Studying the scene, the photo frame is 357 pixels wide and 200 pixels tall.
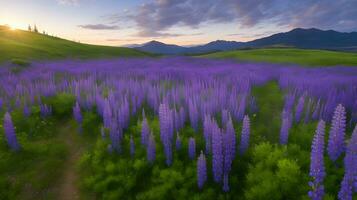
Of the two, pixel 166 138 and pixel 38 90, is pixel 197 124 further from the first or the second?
pixel 38 90

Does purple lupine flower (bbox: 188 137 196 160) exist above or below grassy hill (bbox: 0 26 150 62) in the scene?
below

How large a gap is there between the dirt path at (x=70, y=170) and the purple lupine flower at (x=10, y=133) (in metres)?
1.10

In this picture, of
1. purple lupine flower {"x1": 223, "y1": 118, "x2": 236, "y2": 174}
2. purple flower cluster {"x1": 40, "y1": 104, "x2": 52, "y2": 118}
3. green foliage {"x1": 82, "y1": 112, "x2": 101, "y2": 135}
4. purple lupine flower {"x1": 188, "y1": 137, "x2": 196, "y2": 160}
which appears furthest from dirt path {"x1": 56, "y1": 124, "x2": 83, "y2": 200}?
purple lupine flower {"x1": 223, "y1": 118, "x2": 236, "y2": 174}

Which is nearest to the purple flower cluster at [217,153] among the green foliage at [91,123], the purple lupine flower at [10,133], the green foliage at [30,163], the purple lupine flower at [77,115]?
the green foliage at [30,163]

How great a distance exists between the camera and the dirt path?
5238 mm

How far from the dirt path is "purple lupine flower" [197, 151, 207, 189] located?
2.36 meters

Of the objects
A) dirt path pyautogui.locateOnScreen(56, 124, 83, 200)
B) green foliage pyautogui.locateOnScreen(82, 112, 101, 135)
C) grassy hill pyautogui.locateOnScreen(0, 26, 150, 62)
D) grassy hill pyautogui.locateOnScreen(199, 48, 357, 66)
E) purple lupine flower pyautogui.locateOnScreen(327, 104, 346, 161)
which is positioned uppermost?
grassy hill pyautogui.locateOnScreen(0, 26, 150, 62)

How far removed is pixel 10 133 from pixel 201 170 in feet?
13.5

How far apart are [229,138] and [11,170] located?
14.3 ft

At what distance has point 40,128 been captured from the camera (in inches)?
281

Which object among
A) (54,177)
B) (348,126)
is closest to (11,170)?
(54,177)

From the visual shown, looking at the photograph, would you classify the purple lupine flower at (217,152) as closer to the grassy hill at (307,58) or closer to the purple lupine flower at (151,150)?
the purple lupine flower at (151,150)

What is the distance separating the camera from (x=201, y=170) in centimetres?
425

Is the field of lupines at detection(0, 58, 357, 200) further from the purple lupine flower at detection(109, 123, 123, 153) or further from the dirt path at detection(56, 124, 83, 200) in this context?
the dirt path at detection(56, 124, 83, 200)
